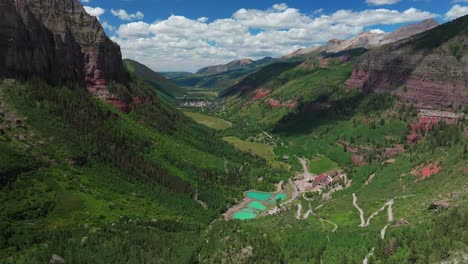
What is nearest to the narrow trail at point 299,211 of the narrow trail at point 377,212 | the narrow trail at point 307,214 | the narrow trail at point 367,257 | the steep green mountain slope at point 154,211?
the steep green mountain slope at point 154,211

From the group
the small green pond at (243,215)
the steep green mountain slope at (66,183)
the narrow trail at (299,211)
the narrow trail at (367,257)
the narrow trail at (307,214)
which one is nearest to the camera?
the narrow trail at (367,257)

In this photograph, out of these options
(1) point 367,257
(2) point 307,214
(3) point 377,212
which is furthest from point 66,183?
(3) point 377,212

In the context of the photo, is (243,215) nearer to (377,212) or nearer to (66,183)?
(377,212)

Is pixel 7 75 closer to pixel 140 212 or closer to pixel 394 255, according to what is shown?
pixel 140 212

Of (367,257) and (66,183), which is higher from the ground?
(66,183)

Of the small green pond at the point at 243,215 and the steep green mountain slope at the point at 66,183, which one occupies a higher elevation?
the steep green mountain slope at the point at 66,183

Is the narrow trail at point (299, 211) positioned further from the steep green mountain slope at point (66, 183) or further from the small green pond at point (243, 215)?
the steep green mountain slope at point (66, 183)

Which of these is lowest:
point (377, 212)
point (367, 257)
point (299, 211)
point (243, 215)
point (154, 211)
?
point (243, 215)

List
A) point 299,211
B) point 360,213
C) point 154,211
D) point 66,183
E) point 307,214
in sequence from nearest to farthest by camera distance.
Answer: point 66,183 < point 360,213 < point 154,211 < point 307,214 < point 299,211

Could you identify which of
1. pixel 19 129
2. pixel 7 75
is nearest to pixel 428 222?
pixel 19 129

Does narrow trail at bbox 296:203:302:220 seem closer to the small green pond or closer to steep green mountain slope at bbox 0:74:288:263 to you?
the small green pond

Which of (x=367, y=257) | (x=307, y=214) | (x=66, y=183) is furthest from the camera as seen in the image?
(x=307, y=214)
